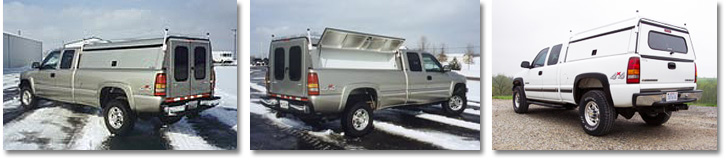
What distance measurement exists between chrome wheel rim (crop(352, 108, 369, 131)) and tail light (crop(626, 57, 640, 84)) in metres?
2.07

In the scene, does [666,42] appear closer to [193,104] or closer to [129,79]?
[193,104]

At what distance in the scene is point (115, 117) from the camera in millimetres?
3859

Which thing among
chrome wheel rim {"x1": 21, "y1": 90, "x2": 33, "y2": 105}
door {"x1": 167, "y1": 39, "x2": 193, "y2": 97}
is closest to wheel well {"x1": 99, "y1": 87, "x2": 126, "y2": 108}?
door {"x1": 167, "y1": 39, "x2": 193, "y2": 97}

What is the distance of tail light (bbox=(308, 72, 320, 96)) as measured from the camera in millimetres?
3656

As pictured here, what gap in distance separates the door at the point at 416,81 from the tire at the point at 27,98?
10.5ft

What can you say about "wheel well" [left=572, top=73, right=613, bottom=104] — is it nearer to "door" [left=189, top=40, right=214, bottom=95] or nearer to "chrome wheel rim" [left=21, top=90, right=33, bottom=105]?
"door" [left=189, top=40, right=214, bottom=95]

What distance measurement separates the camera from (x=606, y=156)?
4.04m

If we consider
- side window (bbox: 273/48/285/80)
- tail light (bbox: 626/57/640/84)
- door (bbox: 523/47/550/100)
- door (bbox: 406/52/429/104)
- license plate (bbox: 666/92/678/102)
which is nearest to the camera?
tail light (bbox: 626/57/640/84)

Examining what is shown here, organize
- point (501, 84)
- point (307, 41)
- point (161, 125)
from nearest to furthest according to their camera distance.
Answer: point (307, 41) → point (161, 125) → point (501, 84)

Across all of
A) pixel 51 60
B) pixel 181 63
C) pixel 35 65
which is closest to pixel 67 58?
pixel 51 60

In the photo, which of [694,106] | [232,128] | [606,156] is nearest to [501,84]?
[606,156]

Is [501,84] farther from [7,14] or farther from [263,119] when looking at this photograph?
[7,14]
